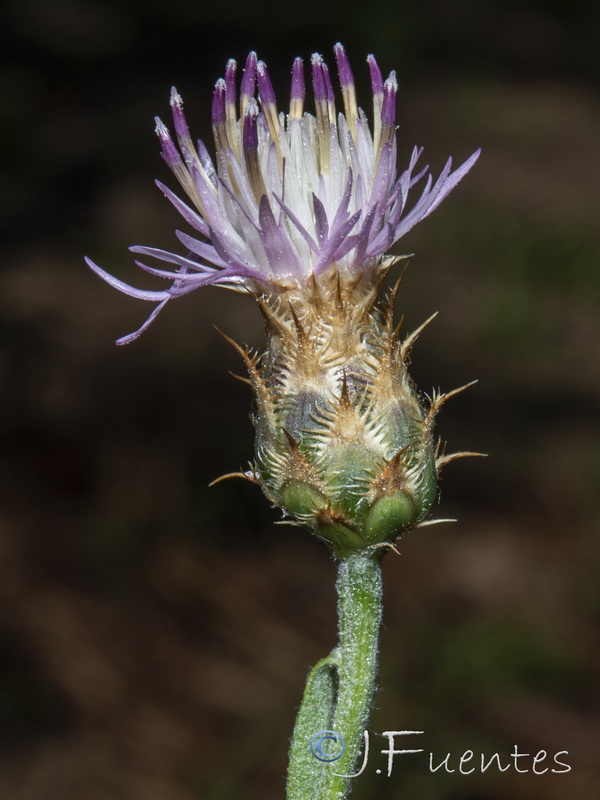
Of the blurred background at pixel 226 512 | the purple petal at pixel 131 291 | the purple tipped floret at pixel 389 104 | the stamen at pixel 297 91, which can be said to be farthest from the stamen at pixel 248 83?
the blurred background at pixel 226 512

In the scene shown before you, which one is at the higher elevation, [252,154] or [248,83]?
[248,83]

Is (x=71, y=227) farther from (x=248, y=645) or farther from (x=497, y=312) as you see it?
(x=248, y=645)

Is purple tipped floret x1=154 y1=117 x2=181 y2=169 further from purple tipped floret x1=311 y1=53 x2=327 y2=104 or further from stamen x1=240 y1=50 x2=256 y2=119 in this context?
purple tipped floret x1=311 y1=53 x2=327 y2=104

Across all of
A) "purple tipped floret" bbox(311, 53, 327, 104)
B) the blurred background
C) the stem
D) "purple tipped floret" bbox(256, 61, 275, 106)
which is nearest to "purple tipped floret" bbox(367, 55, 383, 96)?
"purple tipped floret" bbox(311, 53, 327, 104)

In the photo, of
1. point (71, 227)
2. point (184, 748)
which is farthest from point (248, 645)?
point (71, 227)

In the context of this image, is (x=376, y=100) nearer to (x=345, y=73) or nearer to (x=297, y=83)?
(x=345, y=73)

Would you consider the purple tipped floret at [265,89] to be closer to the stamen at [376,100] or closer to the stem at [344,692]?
the stamen at [376,100]

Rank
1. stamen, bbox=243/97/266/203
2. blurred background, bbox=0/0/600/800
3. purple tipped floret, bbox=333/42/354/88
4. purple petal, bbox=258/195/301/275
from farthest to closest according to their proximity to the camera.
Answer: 1. blurred background, bbox=0/0/600/800
2. purple tipped floret, bbox=333/42/354/88
3. stamen, bbox=243/97/266/203
4. purple petal, bbox=258/195/301/275

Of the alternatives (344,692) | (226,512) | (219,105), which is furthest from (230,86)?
(226,512)
